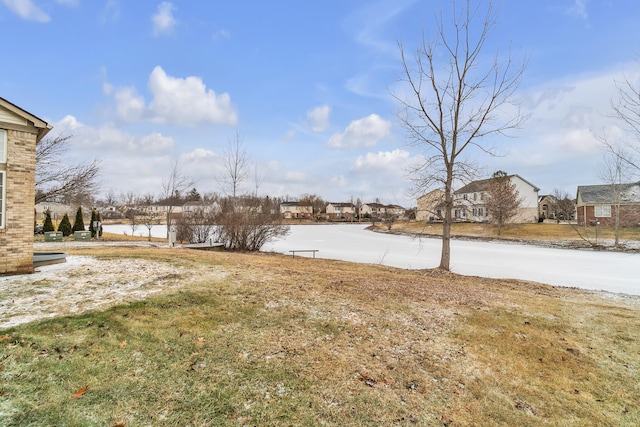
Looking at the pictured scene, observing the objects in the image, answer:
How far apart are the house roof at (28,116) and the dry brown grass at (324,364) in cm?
533

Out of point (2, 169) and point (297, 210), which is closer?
point (2, 169)

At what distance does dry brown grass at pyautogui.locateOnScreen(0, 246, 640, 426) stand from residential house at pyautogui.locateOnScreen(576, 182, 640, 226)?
38028mm

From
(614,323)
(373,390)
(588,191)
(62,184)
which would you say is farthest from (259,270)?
(588,191)

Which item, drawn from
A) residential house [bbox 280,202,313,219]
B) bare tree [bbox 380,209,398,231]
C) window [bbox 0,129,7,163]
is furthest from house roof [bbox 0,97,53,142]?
residential house [bbox 280,202,313,219]

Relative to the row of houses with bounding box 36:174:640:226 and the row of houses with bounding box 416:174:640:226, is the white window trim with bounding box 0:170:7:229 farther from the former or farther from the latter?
the row of houses with bounding box 416:174:640:226

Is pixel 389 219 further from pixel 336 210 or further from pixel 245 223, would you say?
pixel 336 210

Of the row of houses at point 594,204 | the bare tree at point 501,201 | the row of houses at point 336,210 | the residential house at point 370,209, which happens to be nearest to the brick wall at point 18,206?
the row of houses at point 594,204

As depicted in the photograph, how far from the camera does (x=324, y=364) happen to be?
425 cm

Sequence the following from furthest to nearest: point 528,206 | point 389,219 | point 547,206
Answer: point 547,206 < point 528,206 < point 389,219

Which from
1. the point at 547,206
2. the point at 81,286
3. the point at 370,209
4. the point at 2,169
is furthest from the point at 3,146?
the point at 370,209

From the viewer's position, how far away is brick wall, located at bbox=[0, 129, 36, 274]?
739 centimetres

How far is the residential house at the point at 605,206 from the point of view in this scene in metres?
34.7

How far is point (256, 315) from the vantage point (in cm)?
577

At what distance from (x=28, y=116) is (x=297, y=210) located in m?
90.9
